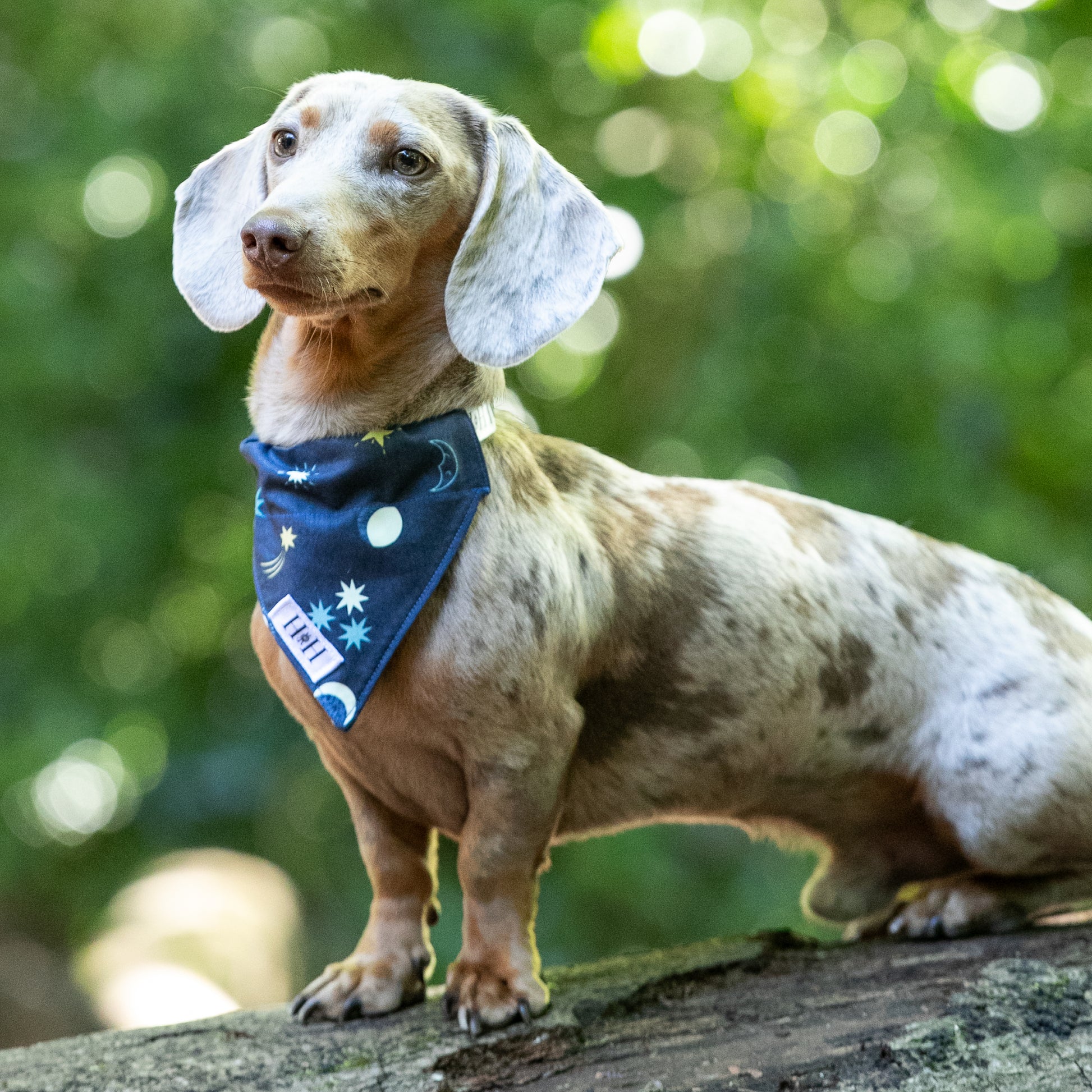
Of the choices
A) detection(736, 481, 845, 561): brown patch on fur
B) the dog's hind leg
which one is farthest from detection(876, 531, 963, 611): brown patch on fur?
the dog's hind leg

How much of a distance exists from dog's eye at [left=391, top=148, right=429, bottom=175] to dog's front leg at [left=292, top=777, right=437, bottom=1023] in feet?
4.21

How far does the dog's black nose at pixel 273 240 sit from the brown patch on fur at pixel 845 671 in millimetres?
1436

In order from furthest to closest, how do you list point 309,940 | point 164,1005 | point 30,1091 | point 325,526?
point 309,940 < point 164,1005 < point 325,526 < point 30,1091

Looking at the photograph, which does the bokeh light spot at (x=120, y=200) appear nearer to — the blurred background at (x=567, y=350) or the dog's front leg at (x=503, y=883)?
the blurred background at (x=567, y=350)

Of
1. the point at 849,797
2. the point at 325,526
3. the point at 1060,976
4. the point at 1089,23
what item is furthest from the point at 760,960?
the point at 1089,23

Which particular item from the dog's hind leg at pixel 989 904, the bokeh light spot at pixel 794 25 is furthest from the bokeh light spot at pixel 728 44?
the dog's hind leg at pixel 989 904

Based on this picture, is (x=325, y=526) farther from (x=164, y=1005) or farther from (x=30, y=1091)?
(x=164, y=1005)

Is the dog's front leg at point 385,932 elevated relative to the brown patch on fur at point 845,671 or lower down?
lower down

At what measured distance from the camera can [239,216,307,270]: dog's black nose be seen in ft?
6.61

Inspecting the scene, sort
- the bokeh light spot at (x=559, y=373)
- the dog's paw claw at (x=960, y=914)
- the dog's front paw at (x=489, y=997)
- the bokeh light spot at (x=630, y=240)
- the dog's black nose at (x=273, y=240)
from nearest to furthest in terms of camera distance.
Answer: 1. the dog's black nose at (x=273, y=240)
2. the dog's front paw at (x=489, y=997)
3. the dog's paw claw at (x=960, y=914)
4. the bokeh light spot at (x=630, y=240)
5. the bokeh light spot at (x=559, y=373)

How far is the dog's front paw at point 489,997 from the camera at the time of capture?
7.76 feet

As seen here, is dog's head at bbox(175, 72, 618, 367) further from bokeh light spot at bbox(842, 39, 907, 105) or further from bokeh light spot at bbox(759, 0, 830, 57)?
bokeh light spot at bbox(759, 0, 830, 57)

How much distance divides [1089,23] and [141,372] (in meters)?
5.05

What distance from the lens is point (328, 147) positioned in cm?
226
